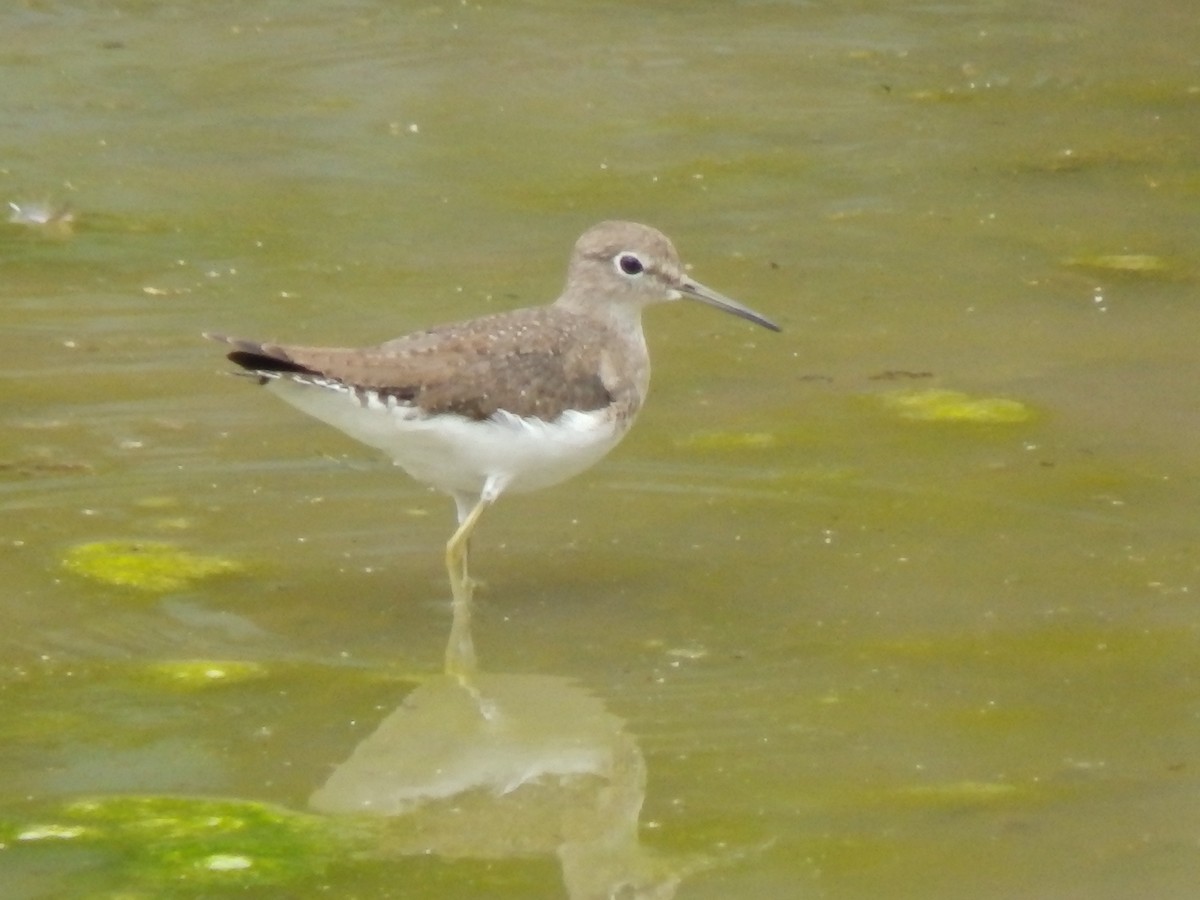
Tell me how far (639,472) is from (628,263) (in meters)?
0.61

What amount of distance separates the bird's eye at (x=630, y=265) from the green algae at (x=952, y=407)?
40.4 inches

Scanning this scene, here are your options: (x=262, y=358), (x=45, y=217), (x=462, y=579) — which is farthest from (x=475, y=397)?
(x=45, y=217)

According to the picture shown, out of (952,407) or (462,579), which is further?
(952,407)

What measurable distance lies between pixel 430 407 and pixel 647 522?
0.86 meters

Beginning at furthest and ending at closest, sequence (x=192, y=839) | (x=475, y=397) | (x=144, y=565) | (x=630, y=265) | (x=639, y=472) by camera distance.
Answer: (x=639, y=472) < (x=630, y=265) < (x=144, y=565) < (x=475, y=397) < (x=192, y=839)

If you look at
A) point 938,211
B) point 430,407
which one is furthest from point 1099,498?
point 938,211

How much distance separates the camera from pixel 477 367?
598 centimetres

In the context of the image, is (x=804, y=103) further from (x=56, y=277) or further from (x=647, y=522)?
(x=647, y=522)

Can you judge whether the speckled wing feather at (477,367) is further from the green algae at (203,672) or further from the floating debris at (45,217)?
the floating debris at (45,217)

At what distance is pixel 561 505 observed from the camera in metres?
6.66

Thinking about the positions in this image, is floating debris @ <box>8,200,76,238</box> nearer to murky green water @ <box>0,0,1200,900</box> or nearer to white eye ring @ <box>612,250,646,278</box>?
murky green water @ <box>0,0,1200,900</box>

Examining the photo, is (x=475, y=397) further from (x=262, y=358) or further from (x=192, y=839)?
(x=192, y=839)

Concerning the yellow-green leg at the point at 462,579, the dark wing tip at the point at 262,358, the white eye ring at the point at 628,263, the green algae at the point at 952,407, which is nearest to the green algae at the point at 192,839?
the yellow-green leg at the point at 462,579

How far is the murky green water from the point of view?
4750mm
